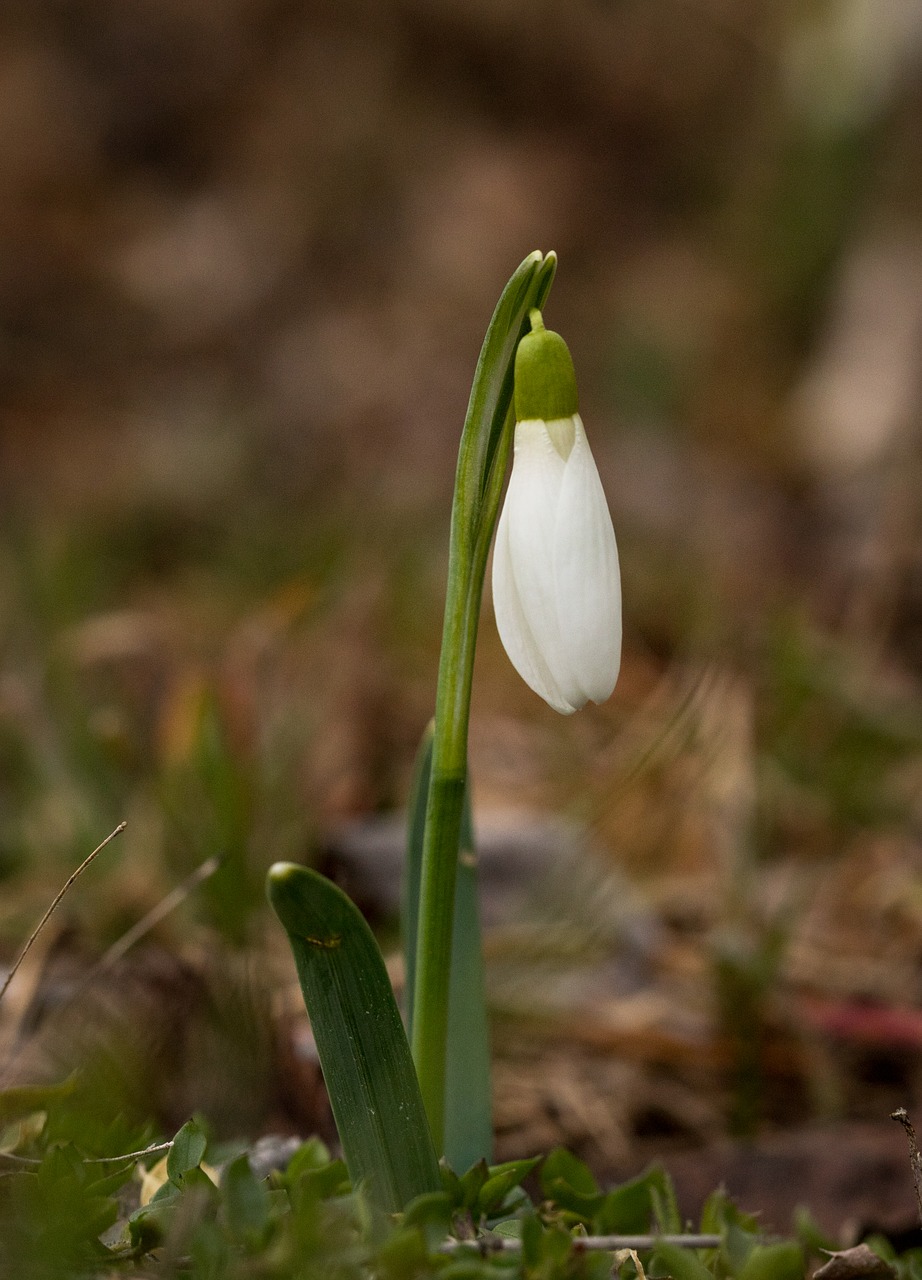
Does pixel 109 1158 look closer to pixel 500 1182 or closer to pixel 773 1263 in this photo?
pixel 500 1182

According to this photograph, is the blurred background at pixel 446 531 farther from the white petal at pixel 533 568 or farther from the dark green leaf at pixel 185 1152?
the white petal at pixel 533 568

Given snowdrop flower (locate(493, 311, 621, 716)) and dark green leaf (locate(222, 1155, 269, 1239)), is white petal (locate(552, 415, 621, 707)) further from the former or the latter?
dark green leaf (locate(222, 1155, 269, 1239))

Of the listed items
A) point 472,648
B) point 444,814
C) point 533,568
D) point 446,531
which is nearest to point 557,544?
point 533,568

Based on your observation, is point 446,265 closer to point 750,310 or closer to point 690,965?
point 750,310

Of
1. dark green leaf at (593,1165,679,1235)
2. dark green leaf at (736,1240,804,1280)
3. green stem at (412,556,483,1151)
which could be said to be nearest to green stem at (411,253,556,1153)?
green stem at (412,556,483,1151)

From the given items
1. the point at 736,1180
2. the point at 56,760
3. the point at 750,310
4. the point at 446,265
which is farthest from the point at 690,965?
the point at 446,265

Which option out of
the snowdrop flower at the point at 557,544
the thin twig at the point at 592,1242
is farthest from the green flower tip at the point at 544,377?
the thin twig at the point at 592,1242

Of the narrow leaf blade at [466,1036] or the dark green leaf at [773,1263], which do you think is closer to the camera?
the dark green leaf at [773,1263]
